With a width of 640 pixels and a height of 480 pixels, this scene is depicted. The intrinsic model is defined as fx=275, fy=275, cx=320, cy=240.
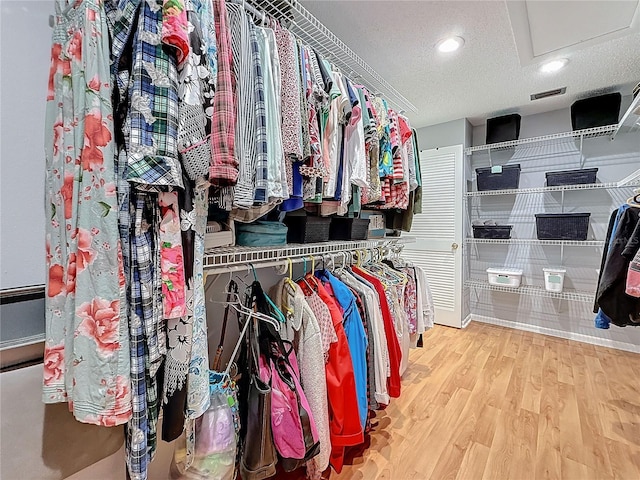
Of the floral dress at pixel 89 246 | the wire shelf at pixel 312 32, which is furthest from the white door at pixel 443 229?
the floral dress at pixel 89 246

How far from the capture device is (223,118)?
2.43 ft

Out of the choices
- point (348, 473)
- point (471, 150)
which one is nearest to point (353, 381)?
point (348, 473)

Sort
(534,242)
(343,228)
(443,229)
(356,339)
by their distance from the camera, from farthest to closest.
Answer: (443,229), (534,242), (343,228), (356,339)

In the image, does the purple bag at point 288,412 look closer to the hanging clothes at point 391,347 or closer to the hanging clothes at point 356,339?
the hanging clothes at point 356,339

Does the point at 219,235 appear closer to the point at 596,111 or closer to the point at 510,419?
the point at 510,419

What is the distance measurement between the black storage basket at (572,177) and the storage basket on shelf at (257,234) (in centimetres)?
301

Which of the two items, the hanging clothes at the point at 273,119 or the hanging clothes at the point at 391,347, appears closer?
the hanging clothes at the point at 273,119

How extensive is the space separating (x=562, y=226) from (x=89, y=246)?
140 inches

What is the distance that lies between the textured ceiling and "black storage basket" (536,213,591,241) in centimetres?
113

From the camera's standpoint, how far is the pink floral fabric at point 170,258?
0.68 metres

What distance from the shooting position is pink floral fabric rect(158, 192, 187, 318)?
683mm

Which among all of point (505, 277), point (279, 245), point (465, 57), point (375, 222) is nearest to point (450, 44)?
point (465, 57)

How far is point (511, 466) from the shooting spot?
1359 millimetres

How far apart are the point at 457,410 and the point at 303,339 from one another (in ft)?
4.40
